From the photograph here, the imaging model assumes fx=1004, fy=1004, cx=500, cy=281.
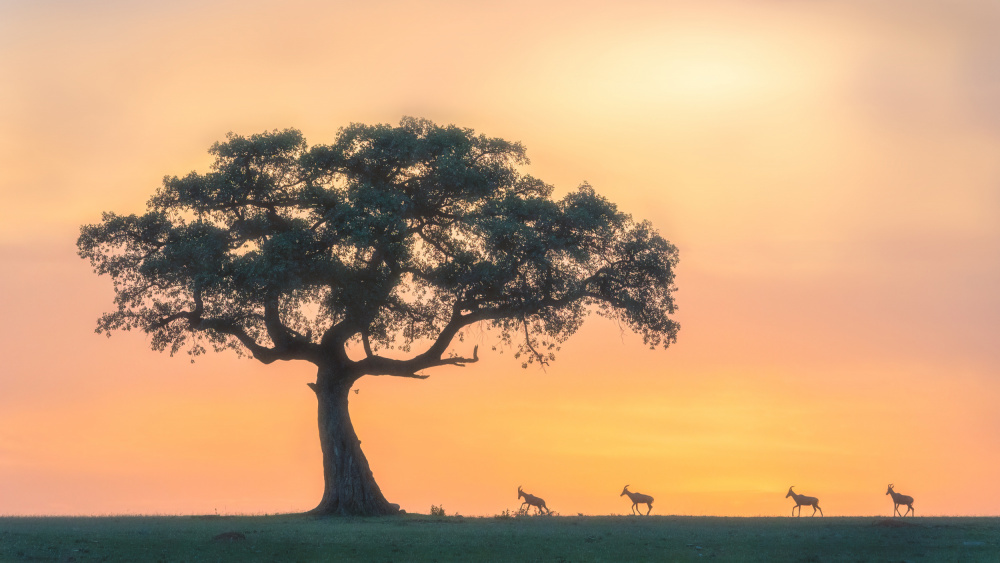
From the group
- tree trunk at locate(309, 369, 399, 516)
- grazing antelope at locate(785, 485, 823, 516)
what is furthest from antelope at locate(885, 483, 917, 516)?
tree trunk at locate(309, 369, 399, 516)

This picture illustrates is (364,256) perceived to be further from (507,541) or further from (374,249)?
(507,541)

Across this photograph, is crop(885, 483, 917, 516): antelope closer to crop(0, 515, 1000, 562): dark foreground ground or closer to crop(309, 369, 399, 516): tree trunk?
crop(0, 515, 1000, 562): dark foreground ground

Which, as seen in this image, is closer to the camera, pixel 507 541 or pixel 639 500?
pixel 507 541

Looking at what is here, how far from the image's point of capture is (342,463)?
4625 centimetres

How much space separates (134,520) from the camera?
1628 inches

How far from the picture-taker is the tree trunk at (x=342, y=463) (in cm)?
4569

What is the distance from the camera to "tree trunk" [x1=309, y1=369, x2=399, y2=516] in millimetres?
45688

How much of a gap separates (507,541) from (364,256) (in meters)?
17.9

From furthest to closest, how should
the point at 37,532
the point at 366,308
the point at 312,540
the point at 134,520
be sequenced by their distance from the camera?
the point at 366,308
the point at 134,520
the point at 37,532
the point at 312,540

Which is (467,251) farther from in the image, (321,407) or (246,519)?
(246,519)

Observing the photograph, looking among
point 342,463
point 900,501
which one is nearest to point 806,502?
point 900,501

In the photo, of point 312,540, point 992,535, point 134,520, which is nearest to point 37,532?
point 134,520

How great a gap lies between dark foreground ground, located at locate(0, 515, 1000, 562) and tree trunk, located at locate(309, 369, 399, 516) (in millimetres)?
6002

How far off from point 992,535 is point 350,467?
87.2 feet
